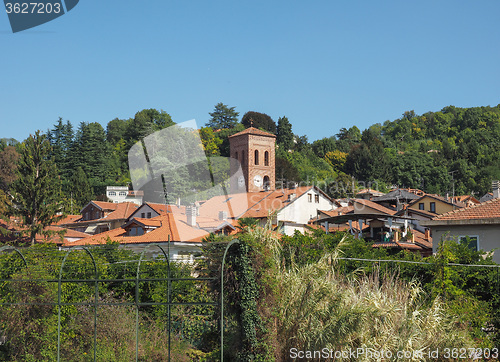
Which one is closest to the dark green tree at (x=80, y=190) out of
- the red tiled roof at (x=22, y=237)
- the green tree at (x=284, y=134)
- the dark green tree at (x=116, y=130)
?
the red tiled roof at (x=22, y=237)

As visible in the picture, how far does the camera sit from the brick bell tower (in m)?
65.1

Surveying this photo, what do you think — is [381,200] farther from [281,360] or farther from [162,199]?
[281,360]

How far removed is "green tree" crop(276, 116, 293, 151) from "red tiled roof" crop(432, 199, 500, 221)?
68737 mm

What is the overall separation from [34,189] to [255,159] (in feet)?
113

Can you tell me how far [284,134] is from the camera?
87750mm

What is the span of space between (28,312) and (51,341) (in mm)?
875

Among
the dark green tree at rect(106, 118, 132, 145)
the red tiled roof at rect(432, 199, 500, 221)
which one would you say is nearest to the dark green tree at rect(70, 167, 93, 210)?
the dark green tree at rect(106, 118, 132, 145)

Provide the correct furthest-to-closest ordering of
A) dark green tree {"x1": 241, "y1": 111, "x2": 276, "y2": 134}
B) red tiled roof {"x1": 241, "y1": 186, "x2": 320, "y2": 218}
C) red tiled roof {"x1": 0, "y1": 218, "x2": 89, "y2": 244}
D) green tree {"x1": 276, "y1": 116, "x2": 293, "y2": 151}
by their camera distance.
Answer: dark green tree {"x1": 241, "y1": 111, "x2": 276, "y2": 134} < green tree {"x1": 276, "y1": 116, "x2": 293, "y2": 151} < red tiled roof {"x1": 241, "y1": 186, "x2": 320, "y2": 218} < red tiled roof {"x1": 0, "y1": 218, "x2": 89, "y2": 244}

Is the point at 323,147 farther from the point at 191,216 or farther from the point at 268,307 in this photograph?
the point at 268,307

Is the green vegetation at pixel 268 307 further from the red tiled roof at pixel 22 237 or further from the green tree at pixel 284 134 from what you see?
the green tree at pixel 284 134

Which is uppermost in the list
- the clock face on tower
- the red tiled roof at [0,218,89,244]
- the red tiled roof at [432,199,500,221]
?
the clock face on tower

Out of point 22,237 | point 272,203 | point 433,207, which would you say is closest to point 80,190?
point 22,237

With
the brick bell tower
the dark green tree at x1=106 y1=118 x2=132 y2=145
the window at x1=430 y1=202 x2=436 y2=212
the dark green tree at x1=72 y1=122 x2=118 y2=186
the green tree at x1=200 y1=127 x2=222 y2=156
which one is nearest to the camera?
the window at x1=430 y1=202 x2=436 y2=212

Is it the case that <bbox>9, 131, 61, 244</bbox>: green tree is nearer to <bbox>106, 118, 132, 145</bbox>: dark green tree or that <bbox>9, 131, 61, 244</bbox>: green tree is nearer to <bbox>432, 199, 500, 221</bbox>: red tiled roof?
<bbox>432, 199, 500, 221</bbox>: red tiled roof
